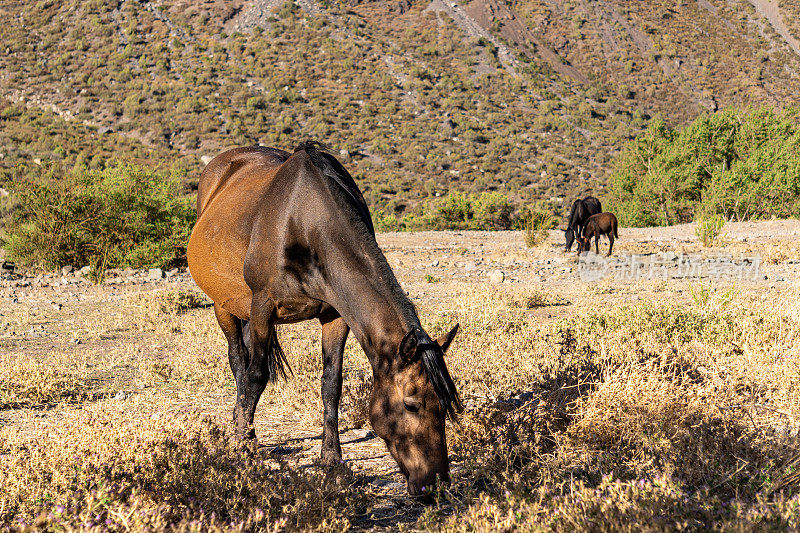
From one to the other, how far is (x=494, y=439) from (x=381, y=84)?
4979 cm

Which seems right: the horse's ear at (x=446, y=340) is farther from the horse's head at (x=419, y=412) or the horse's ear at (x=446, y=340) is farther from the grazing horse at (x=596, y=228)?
the grazing horse at (x=596, y=228)

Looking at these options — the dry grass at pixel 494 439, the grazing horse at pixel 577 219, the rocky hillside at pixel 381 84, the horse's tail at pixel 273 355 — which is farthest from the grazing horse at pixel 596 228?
the rocky hillside at pixel 381 84

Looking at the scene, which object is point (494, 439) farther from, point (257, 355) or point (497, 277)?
point (497, 277)

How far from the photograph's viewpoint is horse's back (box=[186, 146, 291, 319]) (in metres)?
4.53

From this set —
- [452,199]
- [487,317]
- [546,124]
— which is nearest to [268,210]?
[487,317]

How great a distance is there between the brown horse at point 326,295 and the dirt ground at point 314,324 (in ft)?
1.45

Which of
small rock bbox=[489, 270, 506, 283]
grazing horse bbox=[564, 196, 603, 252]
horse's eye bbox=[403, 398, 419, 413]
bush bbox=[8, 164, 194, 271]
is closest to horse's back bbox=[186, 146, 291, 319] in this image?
horse's eye bbox=[403, 398, 419, 413]

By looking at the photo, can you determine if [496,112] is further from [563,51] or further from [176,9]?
[176,9]

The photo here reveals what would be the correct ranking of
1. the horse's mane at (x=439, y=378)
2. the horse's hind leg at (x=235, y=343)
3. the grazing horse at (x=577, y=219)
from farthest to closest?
the grazing horse at (x=577, y=219), the horse's hind leg at (x=235, y=343), the horse's mane at (x=439, y=378)

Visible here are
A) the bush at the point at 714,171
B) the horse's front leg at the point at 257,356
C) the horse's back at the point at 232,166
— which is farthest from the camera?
the bush at the point at 714,171

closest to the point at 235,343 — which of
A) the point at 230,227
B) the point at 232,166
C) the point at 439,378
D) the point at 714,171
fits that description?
the point at 230,227

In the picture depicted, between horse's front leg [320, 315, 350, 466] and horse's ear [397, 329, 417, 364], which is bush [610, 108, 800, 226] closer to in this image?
horse's front leg [320, 315, 350, 466]

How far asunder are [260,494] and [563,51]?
250 ft

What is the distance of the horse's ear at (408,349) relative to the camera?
9.21 ft
